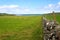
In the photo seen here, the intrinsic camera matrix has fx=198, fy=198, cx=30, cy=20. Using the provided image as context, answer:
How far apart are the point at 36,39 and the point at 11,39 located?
2082 millimetres

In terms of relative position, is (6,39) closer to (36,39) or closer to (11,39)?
(11,39)

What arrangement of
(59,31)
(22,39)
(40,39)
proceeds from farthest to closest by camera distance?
(22,39) < (40,39) < (59,31)

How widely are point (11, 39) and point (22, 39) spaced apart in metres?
0.86

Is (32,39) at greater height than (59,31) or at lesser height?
lesser

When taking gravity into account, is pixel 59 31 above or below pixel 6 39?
above

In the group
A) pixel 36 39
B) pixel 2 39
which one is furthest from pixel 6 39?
pixel 36 39

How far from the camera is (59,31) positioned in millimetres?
5555

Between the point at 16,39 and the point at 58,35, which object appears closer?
the point at 58,35

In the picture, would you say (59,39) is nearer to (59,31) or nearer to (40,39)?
(59,31)

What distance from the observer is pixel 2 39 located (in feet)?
50.3

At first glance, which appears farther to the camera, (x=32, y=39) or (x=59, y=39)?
(x=32, y=39)

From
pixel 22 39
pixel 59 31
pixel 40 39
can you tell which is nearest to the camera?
pixel 59 31

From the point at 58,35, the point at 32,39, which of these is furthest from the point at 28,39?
the point at 58,35

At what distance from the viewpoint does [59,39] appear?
18.4 feet
